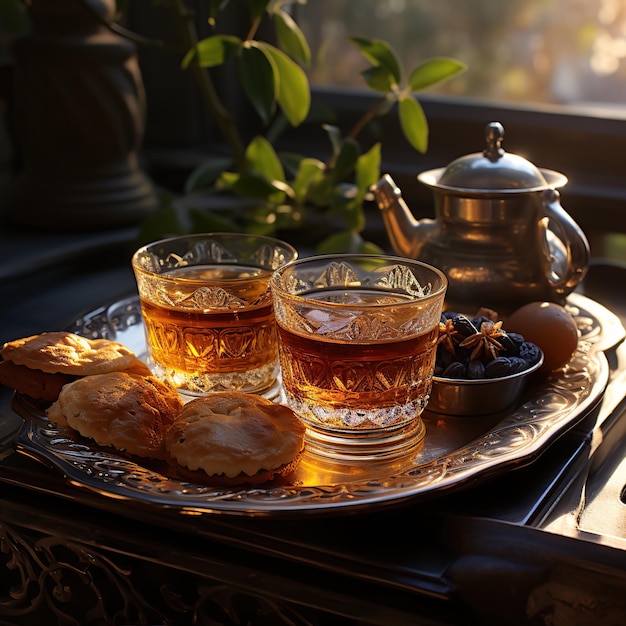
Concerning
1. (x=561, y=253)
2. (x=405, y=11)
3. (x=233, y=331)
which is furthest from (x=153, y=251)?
(x=405, y=11)

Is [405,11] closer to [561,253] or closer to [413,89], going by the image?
[413,89]

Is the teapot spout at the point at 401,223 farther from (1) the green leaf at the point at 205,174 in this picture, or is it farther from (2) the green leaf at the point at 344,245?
(1) the green leaf at the point at 205,174

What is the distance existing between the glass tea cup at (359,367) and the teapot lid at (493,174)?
160mm

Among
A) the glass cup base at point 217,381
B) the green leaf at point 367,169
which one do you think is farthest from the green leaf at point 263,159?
the glass cup base at point 217,381

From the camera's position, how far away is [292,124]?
1105mm

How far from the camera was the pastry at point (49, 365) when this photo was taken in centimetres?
66

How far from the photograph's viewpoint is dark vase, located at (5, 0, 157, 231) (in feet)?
4.10

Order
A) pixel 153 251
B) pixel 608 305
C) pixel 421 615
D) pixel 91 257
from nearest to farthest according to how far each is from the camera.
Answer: pixel 421 615 → pixel 153 251 → pixel 608 305 → pixel 91 257

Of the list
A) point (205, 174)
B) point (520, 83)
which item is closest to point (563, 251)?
point (205, 174)

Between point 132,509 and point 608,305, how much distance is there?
0.61 m

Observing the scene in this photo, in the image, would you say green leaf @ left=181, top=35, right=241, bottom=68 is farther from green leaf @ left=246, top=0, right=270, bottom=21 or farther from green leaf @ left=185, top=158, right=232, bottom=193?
green leaf @ left=185, top=158, right=232, bottom=193

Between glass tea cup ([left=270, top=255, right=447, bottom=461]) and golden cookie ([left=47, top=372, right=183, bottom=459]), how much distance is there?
94 millimetres

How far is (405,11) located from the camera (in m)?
1.42

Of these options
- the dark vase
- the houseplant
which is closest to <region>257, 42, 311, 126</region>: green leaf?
the houseplant
